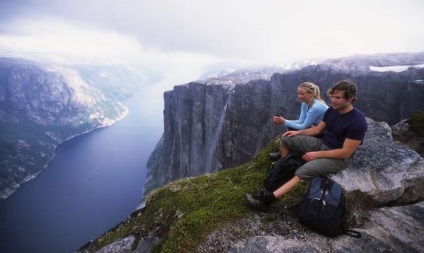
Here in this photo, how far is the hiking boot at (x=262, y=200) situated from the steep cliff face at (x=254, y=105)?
5755cm

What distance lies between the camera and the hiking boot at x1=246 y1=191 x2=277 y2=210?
9227mm

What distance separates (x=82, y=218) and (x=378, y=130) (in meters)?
178

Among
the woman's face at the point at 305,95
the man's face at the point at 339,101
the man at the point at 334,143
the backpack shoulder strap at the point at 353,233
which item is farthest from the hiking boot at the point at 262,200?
the woman's face at the point at 305,95

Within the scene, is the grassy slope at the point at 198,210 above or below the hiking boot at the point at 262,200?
below

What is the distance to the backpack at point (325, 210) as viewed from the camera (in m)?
8.05

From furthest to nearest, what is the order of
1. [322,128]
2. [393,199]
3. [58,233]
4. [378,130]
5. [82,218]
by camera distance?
[82,218], [58,233], [378,130], [322,128], [393,199]

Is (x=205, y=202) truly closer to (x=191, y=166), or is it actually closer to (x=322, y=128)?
(x=322, y=128)

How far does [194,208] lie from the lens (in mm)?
10391

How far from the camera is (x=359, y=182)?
35.6ft

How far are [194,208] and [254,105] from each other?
265 ft

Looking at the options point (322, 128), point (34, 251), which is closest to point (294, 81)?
point (322, 128)

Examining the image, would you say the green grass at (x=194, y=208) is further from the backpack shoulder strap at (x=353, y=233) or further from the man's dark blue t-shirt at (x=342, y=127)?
the man's dark blue t-shirt at (x=342, y=127)

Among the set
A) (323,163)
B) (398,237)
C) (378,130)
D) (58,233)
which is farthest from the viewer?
(58,233)

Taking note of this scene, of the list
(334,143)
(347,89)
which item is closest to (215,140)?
(334,143)
